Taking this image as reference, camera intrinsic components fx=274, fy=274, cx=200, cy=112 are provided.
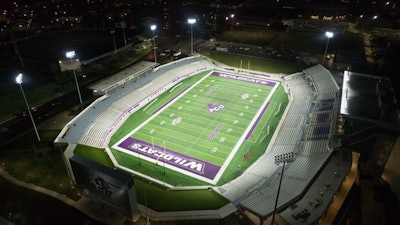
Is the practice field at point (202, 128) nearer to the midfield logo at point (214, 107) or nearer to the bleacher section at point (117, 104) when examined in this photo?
the midfield logo at point (214, 107)

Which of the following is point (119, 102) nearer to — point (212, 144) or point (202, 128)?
point (202, 128)

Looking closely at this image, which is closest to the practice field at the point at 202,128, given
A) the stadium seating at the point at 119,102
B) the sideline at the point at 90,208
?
the stadium seating at the point at 119,102

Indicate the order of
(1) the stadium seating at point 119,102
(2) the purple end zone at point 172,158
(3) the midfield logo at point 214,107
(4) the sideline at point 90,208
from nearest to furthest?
(4) the sideline at point 90,208
(2) the purple end zone at point 172,158
(1) the stadium seating at point 119,102
(3) the midfield logo at point 214,107

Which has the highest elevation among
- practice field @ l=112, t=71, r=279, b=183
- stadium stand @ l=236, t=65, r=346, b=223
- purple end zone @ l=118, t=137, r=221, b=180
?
stadium stand @ l=236, t=65, r=346, b=223

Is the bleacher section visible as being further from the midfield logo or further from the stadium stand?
the stadium stand

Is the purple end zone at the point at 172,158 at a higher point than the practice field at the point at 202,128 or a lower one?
lower

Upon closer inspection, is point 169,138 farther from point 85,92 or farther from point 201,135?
point 85,92

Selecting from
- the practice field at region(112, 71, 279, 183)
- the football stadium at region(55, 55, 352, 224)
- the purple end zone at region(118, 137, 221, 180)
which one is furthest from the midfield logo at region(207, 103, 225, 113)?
the purple end zone at region(118, 137, 221, 180)
